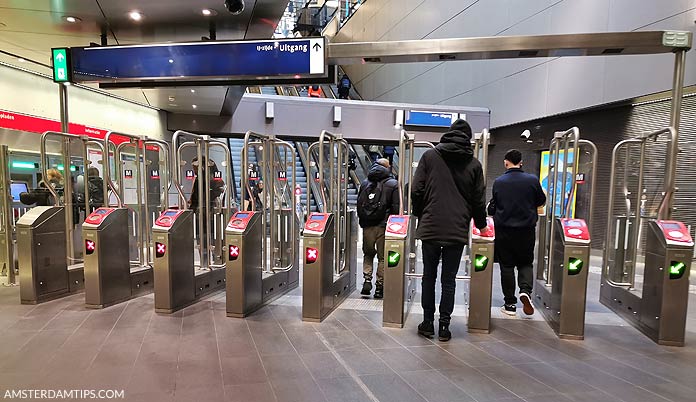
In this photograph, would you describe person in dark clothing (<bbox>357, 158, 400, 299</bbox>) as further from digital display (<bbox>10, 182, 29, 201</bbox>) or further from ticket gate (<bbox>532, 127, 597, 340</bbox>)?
digital display (<bbox>10, 182, 29, 201</bbox>)

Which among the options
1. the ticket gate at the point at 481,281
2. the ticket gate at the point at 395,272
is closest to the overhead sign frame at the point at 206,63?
the ticket gate at the point at 395,272

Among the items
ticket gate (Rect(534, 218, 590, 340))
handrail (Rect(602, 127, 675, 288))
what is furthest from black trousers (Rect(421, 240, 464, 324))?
handrail (Rect(602, 127, 675, 288))

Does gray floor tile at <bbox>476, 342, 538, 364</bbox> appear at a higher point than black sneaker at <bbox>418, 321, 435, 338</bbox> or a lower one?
lower

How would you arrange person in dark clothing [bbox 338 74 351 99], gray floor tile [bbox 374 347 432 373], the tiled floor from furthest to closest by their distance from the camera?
1. person in dark clothing [bbox 338 74 351 99]
2. gray floor tile [bbox 374 347 432 373]
3. the tiled floor

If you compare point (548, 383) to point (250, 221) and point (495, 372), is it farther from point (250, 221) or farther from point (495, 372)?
point (250, 221)

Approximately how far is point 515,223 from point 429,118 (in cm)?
712

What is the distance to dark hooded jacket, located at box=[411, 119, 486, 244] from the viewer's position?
124 inches

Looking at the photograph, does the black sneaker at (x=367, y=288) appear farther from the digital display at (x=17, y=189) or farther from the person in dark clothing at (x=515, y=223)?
the digital display at (x=17, y=189)

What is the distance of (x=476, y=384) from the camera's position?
2.49m

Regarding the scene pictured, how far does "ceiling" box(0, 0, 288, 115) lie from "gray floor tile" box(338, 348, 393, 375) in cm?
323

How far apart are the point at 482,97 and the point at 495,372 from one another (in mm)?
8695

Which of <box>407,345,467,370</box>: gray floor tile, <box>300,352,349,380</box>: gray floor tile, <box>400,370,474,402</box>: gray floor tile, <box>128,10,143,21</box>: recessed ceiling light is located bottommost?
<box>407,345,467,370</box>: gray floor tile

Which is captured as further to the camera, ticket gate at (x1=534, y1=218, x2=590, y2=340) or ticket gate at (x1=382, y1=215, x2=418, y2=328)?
ticket gate at (x1=382, y1=215, x2=418, y2=328)

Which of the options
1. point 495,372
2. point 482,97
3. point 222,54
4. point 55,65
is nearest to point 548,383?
point 495,372
